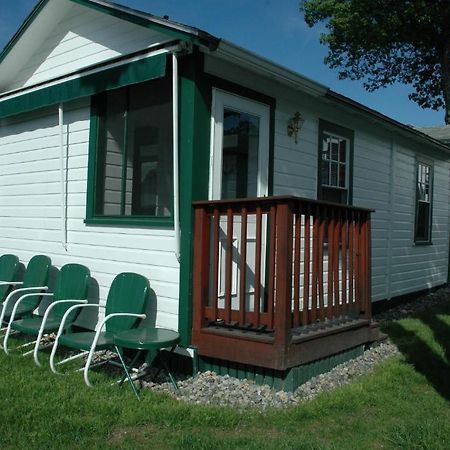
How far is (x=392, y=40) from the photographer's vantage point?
1817 cm

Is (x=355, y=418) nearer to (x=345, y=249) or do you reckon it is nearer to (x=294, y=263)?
(x=294, y=263)

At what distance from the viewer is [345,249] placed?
5340 millimetres

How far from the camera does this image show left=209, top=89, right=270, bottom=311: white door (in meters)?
5.10

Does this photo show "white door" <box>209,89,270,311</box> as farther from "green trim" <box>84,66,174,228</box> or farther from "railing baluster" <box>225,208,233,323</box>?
"green trim" <box>84,66,174,228</box>

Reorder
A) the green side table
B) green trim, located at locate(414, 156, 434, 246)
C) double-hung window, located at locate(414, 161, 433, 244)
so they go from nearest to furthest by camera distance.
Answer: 1. the green side table
2. green trim, located at locate(414, 156, 434, 246)
3. double-hung window, located at locate(414, 161, 433, 244)

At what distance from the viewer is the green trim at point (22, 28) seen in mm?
6426

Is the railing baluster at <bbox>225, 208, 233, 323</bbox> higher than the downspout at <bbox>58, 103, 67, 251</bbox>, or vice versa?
the downspout at <bbox>58, 103, 67, 251</bbox>

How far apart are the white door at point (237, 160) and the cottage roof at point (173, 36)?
423 millimetres

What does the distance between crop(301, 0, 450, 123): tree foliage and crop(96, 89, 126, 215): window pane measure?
13.1 m

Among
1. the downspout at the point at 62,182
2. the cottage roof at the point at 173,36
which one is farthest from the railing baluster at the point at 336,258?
the downspout at the point at 62,182

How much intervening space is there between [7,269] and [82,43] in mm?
2933

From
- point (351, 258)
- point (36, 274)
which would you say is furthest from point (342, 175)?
point (36, 274)

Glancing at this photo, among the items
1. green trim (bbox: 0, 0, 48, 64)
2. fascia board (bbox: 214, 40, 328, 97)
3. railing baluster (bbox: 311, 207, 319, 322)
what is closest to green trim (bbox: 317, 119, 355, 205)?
fascia board (bbox: 214, 40, 328, 97)

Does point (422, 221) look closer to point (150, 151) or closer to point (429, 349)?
point (429, 349)
